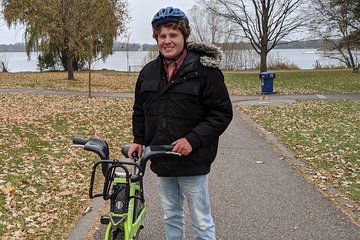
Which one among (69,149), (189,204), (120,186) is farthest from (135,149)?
(69,149)

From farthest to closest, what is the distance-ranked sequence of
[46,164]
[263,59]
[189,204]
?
[263,59]
[46,164]
[189,204]

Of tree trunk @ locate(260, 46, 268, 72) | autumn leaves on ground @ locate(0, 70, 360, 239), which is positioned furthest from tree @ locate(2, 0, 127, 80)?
tree trunk @ locate(260, 46, 268, 72)

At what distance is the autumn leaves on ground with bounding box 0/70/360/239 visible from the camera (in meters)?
5.04

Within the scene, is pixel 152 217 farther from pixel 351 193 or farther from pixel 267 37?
pixel 267 37

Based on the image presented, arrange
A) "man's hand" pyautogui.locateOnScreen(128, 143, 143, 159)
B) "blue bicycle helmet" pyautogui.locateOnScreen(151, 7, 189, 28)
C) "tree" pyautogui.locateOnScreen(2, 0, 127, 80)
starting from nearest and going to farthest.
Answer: "blue bicycle helmet" pyautogui.locateOnScreen(151, 7, 189, 28)
"man's hand" pyautogui.locateOnScreen(128, 143, 143, 159)
"tree" pyautogui.locateOnScreen(2, 0, 127, 80)

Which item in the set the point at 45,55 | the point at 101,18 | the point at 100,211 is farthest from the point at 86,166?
the point at 45,55

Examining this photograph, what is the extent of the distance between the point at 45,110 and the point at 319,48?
4475cm

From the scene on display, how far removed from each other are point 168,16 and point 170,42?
0.58ft

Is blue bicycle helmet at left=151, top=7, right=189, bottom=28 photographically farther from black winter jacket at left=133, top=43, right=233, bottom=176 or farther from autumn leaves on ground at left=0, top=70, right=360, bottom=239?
autumn leaves on ground at left=0, top=70, right=360, bottom=239

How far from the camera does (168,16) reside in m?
2.88

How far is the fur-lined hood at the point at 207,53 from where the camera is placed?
116 inches

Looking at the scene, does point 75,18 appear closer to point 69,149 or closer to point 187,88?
point 69,149

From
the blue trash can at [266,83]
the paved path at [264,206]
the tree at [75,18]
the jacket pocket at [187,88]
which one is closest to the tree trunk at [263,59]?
the tree at [75,18]

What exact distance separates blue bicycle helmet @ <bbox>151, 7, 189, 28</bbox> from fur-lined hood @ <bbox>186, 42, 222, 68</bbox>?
0.21 m
